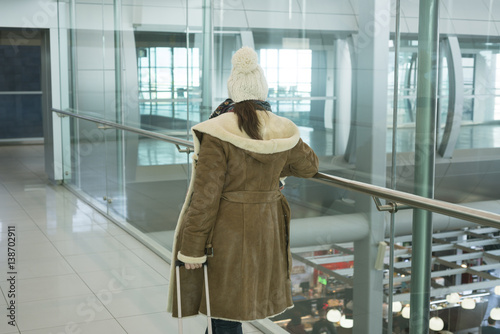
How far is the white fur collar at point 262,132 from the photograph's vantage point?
230cm

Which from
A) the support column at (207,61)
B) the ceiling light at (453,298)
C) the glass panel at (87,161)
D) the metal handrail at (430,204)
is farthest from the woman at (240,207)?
the glass panel at (87,161)

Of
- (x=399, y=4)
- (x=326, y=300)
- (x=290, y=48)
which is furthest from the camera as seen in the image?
(x=290, y=48)

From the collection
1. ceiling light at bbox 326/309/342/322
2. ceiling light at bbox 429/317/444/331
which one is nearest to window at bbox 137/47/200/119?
ceiling light at bbox 326/309/342/322

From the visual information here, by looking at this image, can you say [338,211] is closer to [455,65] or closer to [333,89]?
[333,89]

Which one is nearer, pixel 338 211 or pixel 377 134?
pixel 377 134

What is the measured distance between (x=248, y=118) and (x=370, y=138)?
111 cm

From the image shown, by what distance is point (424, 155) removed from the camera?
268 cm

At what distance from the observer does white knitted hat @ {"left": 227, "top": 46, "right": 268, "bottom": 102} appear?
7.96ft

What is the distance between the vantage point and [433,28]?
8.70 feet

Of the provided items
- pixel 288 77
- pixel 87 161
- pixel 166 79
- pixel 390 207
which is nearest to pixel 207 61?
pixel 166 79

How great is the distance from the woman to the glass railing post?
0.52m

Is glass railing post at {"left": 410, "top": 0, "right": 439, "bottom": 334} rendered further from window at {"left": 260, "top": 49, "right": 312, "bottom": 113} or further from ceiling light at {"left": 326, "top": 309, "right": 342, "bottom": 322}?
window at {"left": 260, "top": 49, "right": 312, "bottom": 113}

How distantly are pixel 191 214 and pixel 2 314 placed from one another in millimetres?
2213

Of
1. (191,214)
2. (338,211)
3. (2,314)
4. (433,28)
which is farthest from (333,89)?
(2,314)
